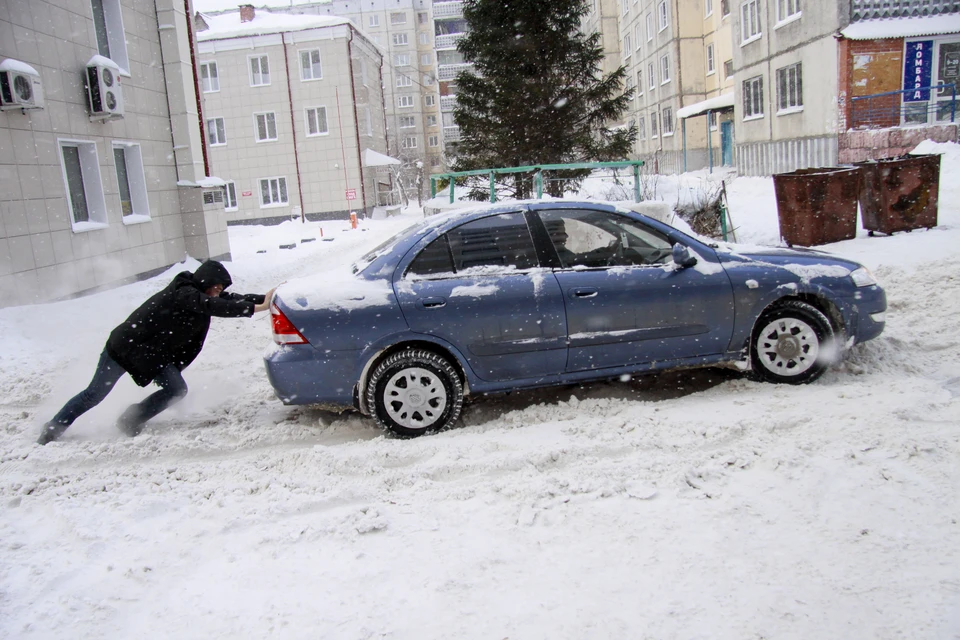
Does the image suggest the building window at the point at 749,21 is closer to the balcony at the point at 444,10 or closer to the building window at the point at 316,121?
the building window at the point at 316,121

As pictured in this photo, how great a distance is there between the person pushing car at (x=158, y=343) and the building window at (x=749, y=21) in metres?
26.9

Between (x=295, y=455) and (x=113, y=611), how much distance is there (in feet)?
5.57

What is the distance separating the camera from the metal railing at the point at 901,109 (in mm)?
19609

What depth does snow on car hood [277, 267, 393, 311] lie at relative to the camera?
490 centimetres

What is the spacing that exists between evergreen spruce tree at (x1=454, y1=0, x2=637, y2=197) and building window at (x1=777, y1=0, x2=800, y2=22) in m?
9.53

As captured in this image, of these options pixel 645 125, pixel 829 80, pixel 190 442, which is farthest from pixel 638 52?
pixel 190 442

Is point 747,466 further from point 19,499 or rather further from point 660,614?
point 19,499

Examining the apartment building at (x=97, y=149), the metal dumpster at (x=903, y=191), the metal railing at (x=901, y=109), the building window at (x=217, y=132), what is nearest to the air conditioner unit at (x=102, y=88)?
the apartment building at (x=97, y=149)

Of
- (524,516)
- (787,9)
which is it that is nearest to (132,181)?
(524,516)

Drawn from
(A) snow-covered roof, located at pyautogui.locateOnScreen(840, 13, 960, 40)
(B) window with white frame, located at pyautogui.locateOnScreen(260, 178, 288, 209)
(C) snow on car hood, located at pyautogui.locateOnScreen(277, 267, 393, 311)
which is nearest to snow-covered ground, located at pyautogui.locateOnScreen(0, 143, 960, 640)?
(C) snow on car hood, located at pyautogui.locateOnScreen(277, 267, 393, 311)

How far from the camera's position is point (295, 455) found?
4.62 m

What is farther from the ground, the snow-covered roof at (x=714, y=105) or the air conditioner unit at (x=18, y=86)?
the snow-covered roof at (x=714, y=105)

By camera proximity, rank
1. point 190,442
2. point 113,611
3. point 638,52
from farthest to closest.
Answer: point 638,52, point 190,442, point 113,611

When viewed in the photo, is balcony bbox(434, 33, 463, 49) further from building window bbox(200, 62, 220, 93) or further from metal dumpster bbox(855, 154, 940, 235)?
metal dumpster bbox(855, 154, 940, 235)
